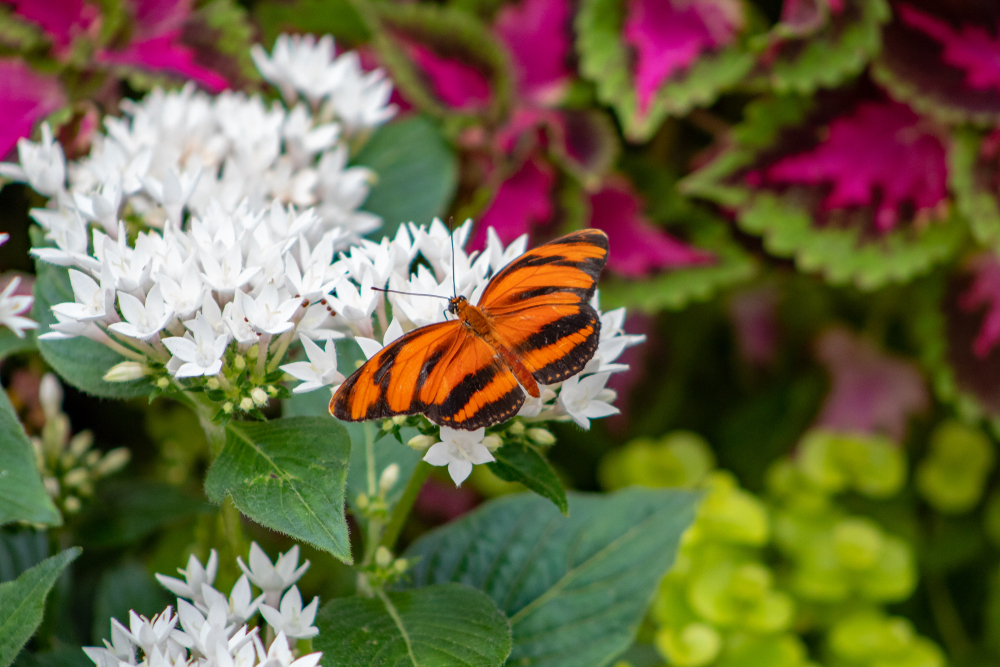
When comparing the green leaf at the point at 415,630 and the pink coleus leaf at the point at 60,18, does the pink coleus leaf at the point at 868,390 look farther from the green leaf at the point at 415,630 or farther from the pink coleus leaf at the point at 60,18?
the pink coleus leaf at the point at 60,18

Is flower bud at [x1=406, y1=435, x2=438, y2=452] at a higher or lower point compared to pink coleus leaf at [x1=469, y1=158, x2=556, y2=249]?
higher

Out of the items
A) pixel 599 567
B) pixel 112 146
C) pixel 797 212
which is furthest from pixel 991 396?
pixel 112 146

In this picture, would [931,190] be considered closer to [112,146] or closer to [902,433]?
[902,433]

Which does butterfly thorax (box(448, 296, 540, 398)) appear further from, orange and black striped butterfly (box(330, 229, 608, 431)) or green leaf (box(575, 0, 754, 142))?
green leaf (box(575, 0, 754, 142))

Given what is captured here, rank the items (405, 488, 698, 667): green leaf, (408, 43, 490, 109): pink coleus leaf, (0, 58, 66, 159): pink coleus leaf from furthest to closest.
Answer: (408, 43, 490, 109): pink coleus leaf < (0, 58, 66, 159): pink coleus leaf < (405, 488, 698, 667): green leaf

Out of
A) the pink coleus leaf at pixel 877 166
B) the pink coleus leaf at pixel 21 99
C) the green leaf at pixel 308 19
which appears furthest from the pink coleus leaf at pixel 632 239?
the pink coleus leaf at pixel 21 99

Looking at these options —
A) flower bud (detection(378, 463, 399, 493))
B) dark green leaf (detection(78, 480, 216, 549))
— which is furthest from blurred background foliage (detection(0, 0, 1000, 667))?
flower bud (detection(378, 463, 399, 493))
